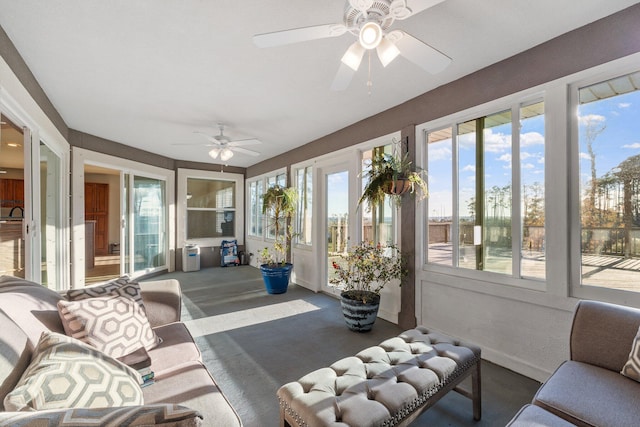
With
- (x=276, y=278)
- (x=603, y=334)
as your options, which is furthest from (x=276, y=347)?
(x=603, y=334)

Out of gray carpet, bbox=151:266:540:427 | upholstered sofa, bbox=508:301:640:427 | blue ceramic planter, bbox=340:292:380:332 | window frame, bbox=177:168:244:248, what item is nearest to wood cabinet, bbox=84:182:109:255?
window frame, bbox=177:168:244:248

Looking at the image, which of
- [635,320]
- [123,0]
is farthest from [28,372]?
[635,320]

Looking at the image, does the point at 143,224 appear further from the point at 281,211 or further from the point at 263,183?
the point at 281,211

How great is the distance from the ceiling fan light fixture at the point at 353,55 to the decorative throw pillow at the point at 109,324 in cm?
198

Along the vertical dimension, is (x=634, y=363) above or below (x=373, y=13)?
below

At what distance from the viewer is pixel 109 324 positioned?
5.18 feet

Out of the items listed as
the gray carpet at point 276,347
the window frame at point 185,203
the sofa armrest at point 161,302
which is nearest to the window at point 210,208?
the window frame at point 185,203

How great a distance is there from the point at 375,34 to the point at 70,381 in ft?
6.22

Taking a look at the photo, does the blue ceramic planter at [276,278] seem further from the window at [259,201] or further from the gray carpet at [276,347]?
the window at [259,201]

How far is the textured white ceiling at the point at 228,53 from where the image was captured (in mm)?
1820

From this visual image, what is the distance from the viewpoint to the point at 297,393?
1363 millimetres

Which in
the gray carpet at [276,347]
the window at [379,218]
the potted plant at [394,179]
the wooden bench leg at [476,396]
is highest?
the potted plant at [394,179]

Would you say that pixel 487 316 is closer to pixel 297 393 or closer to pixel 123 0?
pixel 297 393

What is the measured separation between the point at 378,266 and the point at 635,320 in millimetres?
1986
